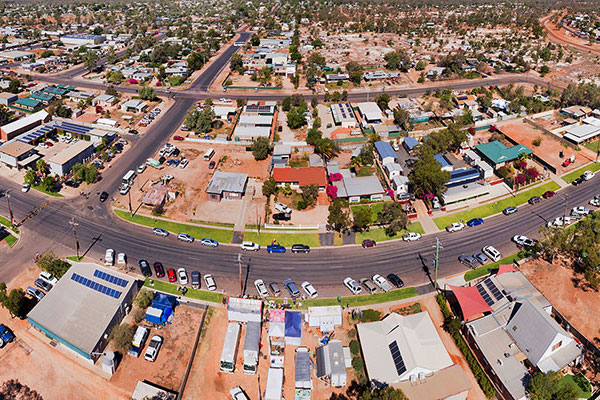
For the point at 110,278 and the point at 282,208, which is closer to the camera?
the point at 110,278

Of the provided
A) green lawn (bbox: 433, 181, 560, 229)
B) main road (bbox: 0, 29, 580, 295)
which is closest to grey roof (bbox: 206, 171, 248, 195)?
main road (bbox: 0, 29, 580, 295)

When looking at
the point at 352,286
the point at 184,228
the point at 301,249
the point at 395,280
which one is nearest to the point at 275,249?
the point at 301,249

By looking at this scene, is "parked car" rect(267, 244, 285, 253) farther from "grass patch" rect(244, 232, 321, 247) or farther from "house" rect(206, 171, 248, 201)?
"house" rect(206, 171, 248, 201)

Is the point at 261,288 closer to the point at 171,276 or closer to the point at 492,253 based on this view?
the point at 171,276

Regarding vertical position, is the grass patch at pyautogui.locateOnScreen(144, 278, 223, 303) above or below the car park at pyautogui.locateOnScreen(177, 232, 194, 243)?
below

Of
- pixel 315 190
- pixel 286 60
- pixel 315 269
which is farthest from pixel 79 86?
pixel 315 269

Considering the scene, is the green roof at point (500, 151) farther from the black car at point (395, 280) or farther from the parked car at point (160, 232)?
the parked car at point (160, 232)

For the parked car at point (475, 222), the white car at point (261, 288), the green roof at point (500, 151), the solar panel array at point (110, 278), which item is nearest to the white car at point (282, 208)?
the white car at point (261, 288)

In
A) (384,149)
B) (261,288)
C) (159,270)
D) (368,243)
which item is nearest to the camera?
(261,288)
